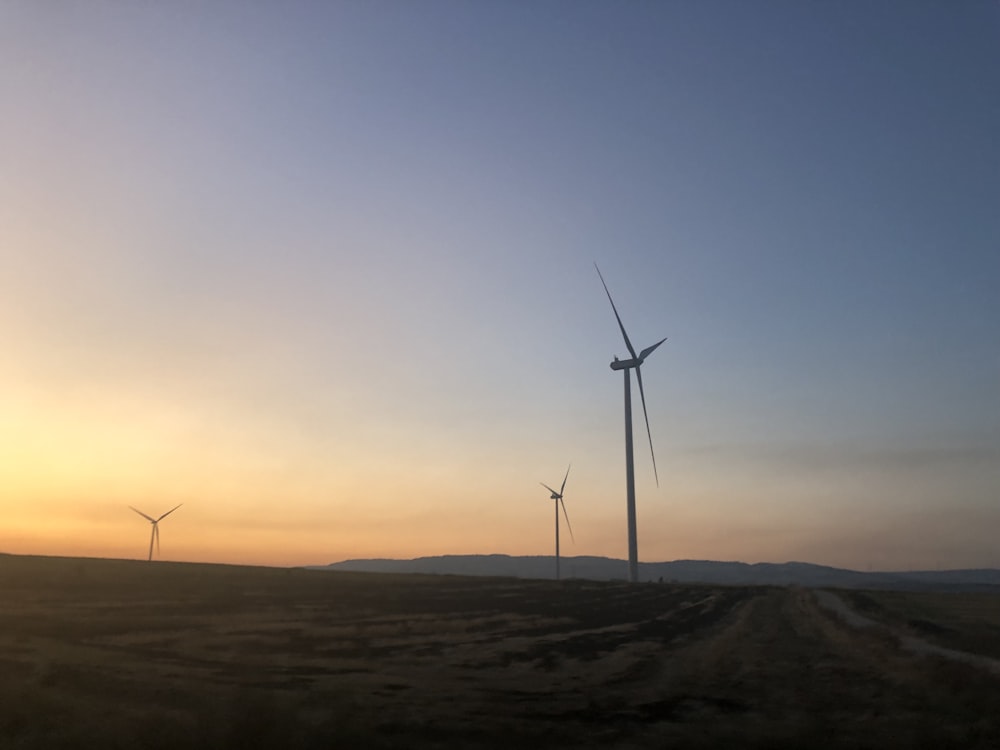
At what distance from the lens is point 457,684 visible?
78.8 ft

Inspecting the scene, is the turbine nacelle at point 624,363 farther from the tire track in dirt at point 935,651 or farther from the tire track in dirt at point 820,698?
the tire track in dirt at point 820,698

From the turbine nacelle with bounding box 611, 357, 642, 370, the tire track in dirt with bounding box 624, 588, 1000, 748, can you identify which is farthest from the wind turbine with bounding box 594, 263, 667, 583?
the tire track in dirt with bounding box 624, 588, 1000, 748

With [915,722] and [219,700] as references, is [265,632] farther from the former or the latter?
[915,722]

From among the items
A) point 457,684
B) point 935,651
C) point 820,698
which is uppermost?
point 457,684

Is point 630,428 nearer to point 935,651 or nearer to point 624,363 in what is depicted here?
point 624,363

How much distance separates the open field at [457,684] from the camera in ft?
56.5

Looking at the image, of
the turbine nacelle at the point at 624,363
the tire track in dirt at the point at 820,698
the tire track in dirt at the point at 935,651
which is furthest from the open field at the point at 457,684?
the turbine nacelle at the point at 624,363

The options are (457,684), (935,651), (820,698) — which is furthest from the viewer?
(935,651)

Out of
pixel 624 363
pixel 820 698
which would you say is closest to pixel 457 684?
pixel 820 698

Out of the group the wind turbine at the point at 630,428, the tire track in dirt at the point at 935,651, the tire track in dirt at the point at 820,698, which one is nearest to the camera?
the tire track in dirt at the point at 820,698

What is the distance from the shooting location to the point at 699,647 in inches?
1467

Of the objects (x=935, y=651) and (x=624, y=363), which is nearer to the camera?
(x=935, y=651)

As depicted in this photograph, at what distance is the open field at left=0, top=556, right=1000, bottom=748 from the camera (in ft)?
56.5

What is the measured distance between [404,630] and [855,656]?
2119 centimetres
